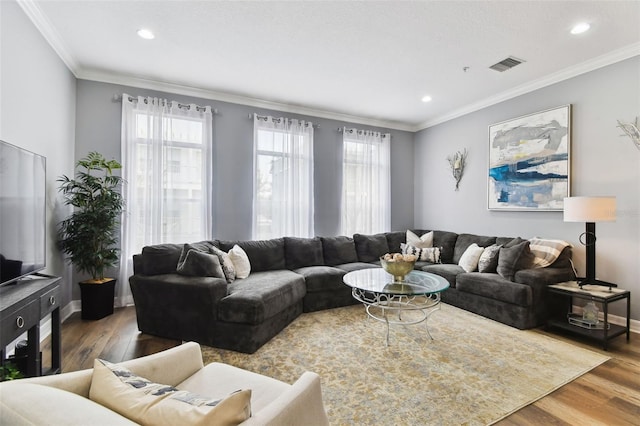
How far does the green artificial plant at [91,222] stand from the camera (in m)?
3.19

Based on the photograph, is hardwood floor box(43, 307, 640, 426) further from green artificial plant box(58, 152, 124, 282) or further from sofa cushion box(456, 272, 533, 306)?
green artificial plant box(58, 152, 124, 282)

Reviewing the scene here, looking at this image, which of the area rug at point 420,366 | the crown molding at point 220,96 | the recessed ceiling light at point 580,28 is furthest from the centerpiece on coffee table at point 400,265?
the crown molding at point 220,96

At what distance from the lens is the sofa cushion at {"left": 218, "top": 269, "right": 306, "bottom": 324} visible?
264cm

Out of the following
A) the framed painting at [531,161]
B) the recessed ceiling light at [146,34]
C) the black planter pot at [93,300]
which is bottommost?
the black planter pot at [93,300]

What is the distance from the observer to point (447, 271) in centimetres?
400

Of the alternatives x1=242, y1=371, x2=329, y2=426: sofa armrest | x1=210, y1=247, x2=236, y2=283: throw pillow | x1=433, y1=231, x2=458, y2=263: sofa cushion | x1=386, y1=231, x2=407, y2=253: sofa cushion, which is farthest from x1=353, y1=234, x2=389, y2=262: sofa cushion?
x1=242, y1=371, x2=329, y2=426: sofa armrest

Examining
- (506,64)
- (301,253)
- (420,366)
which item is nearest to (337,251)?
(301,253)

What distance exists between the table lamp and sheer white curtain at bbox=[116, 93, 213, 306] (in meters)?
4.20

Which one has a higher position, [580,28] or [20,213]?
[580,28]

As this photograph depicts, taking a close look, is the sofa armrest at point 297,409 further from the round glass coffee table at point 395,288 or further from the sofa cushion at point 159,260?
the sofa cushion at point 159,260

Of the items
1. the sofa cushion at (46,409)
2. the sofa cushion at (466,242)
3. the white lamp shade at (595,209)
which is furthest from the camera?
the sofa cushion at (466,242)

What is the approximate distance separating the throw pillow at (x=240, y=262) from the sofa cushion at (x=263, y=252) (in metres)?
0.23

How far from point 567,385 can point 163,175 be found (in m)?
4.53

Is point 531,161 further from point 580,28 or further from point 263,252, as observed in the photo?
point 263,252
